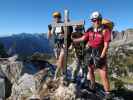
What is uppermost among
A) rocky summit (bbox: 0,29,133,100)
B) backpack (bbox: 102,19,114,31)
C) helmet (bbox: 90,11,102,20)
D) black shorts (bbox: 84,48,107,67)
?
helmet (bbox: 90,11,102,20)

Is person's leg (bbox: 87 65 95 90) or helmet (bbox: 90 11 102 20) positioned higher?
helmet (bbox: 90 11 102 20)

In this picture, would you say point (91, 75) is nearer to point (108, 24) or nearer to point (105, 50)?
point (105, 50)

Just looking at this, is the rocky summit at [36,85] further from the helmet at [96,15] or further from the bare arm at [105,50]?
the helmet at [96,15]

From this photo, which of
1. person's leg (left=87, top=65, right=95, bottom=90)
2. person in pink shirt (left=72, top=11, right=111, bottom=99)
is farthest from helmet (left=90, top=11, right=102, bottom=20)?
person's leg (left=87, top=65, right=95, bottom=90)

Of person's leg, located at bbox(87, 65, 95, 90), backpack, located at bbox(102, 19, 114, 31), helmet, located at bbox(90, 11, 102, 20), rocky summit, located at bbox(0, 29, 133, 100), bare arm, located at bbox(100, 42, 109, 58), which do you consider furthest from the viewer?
rocky summit, located at bbox(0, 29, 133, 100)

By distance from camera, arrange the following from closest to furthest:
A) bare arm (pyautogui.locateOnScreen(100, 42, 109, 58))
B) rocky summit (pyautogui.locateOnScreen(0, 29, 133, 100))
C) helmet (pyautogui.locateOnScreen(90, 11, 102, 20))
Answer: bare arm (pyautogui.locateOnScreen(100, 42, 109, 58)) → helmet (pyautogui.locateOnScreen(90, 11, 102, 20)) → rocky summit (pyautogui.locateOnScreen(0, 29, 133, 100))

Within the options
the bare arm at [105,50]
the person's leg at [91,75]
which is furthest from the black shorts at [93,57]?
the bare arm at [105,50]

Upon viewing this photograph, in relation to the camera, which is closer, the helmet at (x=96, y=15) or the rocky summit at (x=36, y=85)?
the helmet at (x=96, y=15)

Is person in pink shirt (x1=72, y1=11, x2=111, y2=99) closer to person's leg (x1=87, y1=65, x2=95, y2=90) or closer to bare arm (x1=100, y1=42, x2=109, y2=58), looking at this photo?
bare arm (x1=100, y1=42, x2=109, y2=58)

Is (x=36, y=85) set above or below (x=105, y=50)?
below

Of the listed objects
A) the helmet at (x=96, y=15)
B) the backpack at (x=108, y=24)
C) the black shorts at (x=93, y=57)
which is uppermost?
the helmet at (x=96, y=15)

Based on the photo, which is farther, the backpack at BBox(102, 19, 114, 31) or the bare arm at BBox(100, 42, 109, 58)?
the backpack at BBox(102, 19, 114, 31)

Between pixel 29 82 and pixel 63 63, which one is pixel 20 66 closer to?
pixel 29 82

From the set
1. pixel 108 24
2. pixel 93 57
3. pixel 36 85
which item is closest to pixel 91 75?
pixel 93 57
